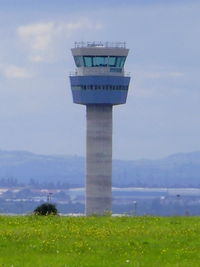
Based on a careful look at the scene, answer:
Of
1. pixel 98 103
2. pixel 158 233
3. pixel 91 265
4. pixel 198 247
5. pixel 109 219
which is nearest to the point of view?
pixel 91 265

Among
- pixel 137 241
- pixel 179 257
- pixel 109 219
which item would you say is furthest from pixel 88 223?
pixel 179 257

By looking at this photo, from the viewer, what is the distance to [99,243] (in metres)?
36.8

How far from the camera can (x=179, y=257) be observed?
34.2 m

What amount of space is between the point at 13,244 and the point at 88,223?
7.99 metres

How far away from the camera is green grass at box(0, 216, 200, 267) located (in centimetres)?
3341

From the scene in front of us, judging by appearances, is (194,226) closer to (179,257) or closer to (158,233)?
(158,233)

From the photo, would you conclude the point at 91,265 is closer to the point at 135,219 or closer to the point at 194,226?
the point at 194,226

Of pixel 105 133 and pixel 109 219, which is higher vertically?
pixel 105 133

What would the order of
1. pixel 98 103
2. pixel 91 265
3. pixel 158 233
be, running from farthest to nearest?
pixel 98 103
pixel 158 233
pixel 91 265

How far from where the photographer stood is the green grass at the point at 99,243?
110ft

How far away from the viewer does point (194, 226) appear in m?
43.3

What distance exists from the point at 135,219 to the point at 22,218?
5194 millimetres

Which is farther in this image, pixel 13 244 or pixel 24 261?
pixel 13 244

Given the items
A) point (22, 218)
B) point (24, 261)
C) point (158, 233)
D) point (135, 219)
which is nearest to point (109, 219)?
point (135, 219)
